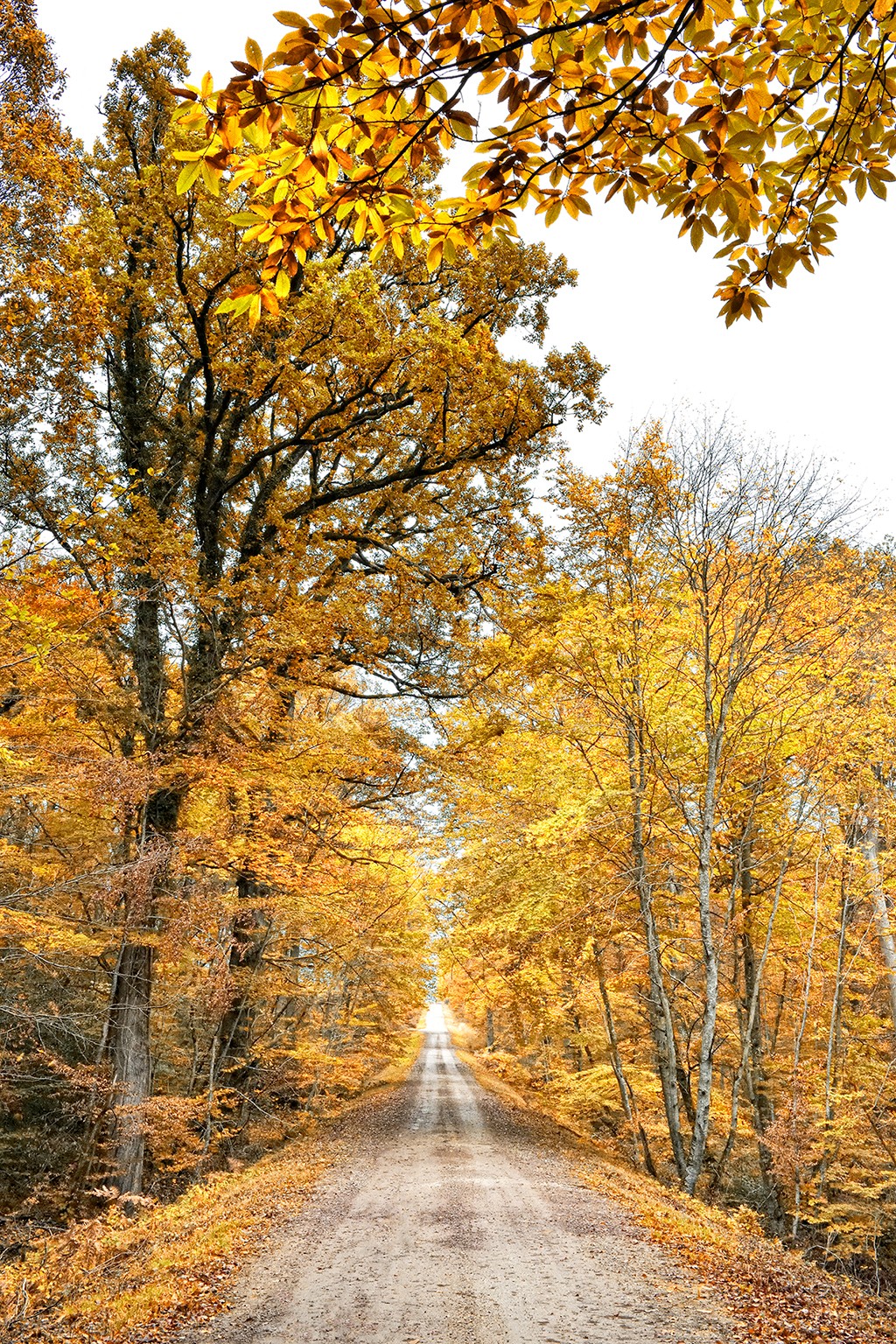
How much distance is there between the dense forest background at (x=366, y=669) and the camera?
7.75m

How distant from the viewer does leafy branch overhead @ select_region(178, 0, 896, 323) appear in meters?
1.66

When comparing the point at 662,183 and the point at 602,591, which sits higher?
the point at 602,591

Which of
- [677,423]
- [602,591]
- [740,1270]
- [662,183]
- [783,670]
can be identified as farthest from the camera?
[602,591]

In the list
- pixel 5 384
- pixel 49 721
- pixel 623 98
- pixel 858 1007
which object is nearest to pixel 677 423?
pixel 5 384

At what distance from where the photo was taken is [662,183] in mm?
2086

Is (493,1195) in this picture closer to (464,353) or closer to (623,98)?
(464,353)

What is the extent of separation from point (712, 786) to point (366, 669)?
17.6ft

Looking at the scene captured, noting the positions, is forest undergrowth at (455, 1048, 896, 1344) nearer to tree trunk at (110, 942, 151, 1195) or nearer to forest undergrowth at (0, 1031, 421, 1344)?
forest undergrowth at (0, 1031, 421, 1344)

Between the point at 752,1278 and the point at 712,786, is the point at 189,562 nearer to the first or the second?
the point at 712,786

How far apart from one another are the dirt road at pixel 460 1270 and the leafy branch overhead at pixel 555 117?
595cm

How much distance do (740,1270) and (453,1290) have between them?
238 cm

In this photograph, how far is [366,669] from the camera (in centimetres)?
1127

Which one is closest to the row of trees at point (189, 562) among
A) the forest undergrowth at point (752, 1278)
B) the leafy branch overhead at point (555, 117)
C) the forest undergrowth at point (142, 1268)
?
the forest undergrowth at point (142, 1268)

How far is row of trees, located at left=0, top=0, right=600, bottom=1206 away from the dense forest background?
2.4 inches
